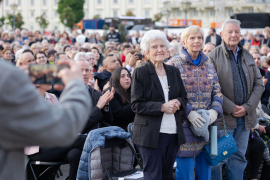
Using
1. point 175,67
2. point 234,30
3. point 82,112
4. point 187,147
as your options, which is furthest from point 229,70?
point 82,112

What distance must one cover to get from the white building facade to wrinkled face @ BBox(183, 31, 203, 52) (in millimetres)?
71436

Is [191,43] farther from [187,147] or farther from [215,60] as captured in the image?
[187,147]

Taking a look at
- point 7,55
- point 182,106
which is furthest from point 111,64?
point 182,106

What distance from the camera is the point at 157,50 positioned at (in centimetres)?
362

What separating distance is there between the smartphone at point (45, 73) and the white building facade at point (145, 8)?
243 ft

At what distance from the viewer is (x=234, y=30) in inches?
169

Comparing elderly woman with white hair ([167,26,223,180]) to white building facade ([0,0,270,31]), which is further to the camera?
white building facade ([0,0,270,31])

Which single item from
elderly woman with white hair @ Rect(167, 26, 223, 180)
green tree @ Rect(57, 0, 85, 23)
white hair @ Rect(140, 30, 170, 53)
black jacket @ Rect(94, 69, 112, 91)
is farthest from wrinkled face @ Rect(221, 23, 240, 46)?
green tree @ Rect(57, 0, 85, 23)

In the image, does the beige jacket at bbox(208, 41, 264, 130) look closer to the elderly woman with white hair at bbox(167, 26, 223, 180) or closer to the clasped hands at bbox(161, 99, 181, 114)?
the elderly woman with white hair at bbox(167, 26, 223, 180)

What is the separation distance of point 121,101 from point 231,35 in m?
1.70

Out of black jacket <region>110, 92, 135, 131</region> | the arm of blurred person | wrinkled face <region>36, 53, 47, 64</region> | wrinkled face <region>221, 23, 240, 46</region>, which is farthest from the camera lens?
wrinkled face <region>36, 53, 47, 64</region>

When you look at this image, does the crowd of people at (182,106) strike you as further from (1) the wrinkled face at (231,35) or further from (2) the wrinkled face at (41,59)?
(2) the wrinkled face at (41,59)

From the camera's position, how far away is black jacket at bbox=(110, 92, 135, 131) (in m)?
4.70

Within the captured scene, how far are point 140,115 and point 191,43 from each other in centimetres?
105
